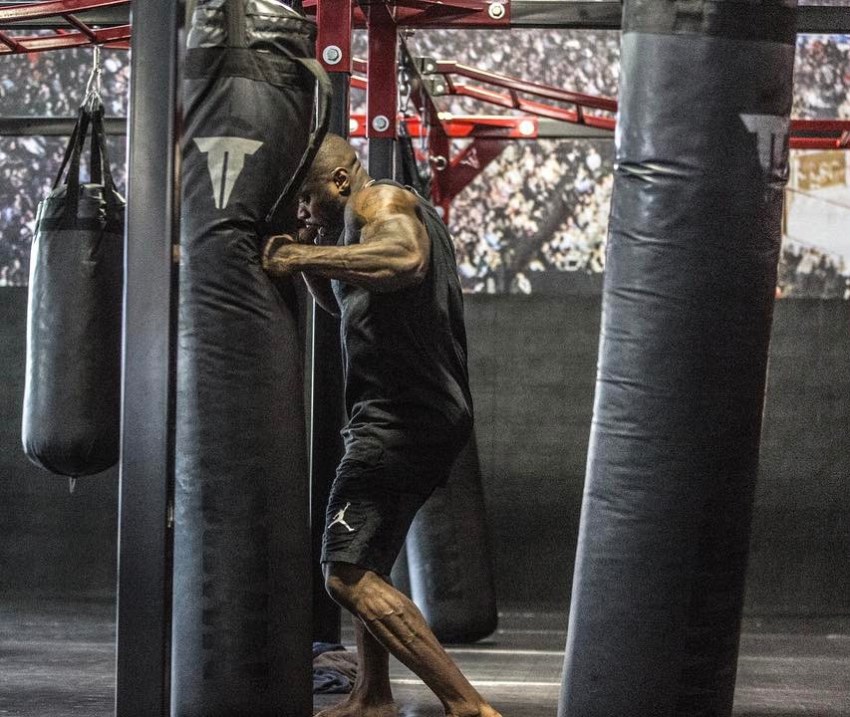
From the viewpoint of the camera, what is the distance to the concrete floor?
4.33 m

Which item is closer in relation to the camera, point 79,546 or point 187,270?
point 187,270

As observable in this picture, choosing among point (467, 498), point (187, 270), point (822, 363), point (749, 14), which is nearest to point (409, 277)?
point (187, 270)

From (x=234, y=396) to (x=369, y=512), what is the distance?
506 millimetres

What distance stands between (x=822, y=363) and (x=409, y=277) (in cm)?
480

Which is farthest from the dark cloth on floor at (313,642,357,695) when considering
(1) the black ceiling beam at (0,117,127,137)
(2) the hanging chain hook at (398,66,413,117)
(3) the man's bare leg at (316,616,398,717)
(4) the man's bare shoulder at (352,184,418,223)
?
(1) the black ceiling beam at (0,117,127,137)

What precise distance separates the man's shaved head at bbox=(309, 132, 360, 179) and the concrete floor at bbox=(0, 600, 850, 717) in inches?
65.6

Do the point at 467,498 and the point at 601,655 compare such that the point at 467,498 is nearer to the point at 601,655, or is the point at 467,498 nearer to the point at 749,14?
the point at 601,655

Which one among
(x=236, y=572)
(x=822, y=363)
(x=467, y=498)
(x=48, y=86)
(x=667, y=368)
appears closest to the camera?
(x=667, y=368)

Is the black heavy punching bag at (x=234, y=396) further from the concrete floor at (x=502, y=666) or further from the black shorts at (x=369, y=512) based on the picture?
the concrete floor at (x=502, y=666)

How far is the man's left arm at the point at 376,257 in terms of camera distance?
337cm

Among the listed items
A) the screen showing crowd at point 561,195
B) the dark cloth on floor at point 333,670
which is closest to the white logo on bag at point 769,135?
the dark cloth on floor at point 333,670

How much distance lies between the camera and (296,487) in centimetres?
344

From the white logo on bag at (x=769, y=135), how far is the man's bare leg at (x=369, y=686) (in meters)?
1.73

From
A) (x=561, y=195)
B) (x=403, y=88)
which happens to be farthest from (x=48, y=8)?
(x=561, y=195)
